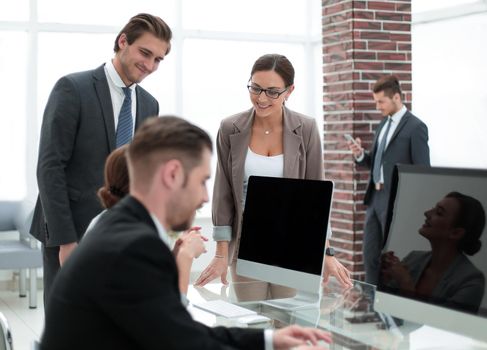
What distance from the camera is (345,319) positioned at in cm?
270

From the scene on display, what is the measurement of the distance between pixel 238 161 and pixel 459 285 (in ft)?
4.32

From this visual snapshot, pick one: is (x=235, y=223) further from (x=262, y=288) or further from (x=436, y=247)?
(x=436, y=247)

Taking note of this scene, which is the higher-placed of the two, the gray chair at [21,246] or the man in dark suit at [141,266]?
the man in dark suit at [141,266]

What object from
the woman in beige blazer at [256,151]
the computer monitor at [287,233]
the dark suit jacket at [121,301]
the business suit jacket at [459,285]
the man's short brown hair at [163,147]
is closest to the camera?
the dark suit jacket at [121,301]

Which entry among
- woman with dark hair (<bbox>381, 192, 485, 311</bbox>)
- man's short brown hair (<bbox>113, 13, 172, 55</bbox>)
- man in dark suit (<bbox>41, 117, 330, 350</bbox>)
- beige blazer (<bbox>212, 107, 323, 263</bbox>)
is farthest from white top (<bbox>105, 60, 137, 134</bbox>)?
man in dark suit (<bbox>41, 117, 330, 350</bbox>)

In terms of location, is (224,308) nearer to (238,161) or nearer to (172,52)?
(238,161)

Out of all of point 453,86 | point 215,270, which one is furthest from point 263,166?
point 453,86

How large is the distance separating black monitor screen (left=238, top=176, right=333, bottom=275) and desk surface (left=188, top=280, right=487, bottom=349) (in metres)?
0.16

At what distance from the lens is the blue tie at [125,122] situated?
3305 mm

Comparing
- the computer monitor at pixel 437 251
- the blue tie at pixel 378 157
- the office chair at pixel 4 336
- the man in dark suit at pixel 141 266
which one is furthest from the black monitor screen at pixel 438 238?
the blue tie at pixel 378 157

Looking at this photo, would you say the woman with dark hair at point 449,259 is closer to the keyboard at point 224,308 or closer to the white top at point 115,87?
the keyboard at point 224,308

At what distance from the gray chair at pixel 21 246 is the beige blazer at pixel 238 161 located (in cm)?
356

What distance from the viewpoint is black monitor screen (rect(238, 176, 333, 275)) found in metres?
2.96

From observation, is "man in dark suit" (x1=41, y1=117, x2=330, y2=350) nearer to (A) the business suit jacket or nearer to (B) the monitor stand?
(A) the business suit jacket
